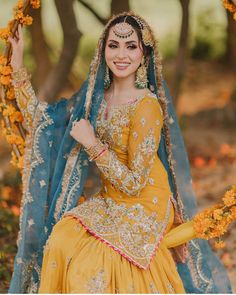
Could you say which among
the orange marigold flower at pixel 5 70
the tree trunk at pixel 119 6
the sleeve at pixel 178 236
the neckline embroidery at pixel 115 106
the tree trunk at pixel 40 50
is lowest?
the sleeve at pixel 178 236

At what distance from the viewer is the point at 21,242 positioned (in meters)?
3.84

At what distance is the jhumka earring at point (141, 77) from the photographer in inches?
145

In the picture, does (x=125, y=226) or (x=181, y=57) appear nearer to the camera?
(x=125, y=226)

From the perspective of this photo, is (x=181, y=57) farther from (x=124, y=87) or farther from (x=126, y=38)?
(x=126, y=38)

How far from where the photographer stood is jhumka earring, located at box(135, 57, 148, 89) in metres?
3.69

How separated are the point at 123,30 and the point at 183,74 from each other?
12.1 ft

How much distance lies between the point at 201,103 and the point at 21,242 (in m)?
6.68

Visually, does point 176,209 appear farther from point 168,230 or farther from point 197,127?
point 197,127

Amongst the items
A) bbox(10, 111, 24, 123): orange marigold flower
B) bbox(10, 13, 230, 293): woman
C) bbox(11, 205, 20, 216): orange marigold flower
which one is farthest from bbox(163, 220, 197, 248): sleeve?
bbox(11, 205, 20, 216): orange marigold flower

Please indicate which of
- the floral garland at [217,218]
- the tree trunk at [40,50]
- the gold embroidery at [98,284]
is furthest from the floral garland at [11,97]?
the tree trunk at [40,50]

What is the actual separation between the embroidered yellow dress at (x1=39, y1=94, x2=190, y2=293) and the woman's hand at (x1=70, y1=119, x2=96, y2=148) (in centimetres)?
11

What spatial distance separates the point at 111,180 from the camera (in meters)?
3.48

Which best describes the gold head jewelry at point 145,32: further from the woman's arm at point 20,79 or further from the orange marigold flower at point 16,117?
the orange marigold flower at point 16,117

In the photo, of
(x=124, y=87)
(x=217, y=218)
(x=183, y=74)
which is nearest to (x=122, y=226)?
(x=217, y=218)
